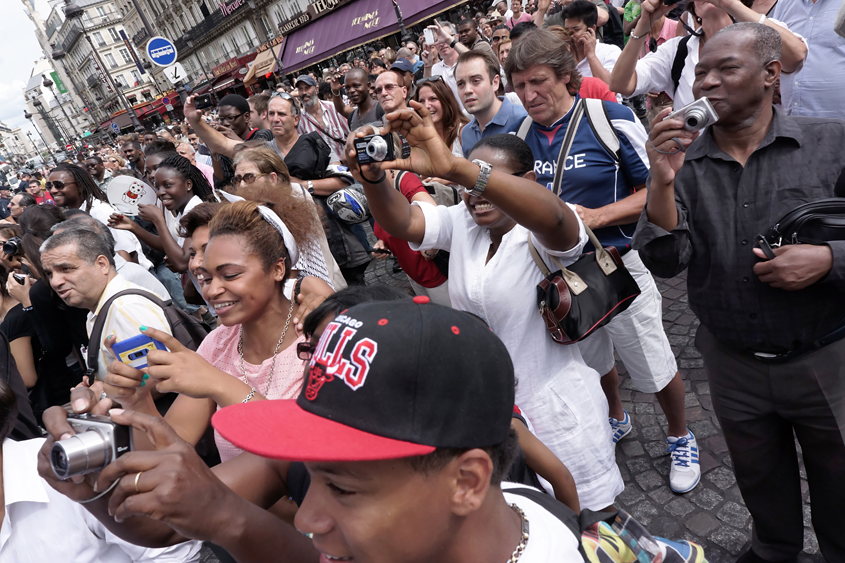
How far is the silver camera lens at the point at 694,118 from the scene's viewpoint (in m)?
1.61

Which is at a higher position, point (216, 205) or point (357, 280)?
point (216, 205)

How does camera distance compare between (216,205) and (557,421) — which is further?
(216,205)

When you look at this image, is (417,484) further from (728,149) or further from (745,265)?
(728,149)

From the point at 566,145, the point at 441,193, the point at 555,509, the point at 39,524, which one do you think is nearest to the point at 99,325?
the point at 39,524

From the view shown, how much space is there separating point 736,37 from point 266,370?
2212 mm

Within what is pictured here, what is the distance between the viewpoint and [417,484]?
0.94 m

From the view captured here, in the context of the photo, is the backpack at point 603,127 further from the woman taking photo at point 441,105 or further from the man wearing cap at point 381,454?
the man wearing cap at point 381,454

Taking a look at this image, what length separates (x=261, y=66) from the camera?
115 feet

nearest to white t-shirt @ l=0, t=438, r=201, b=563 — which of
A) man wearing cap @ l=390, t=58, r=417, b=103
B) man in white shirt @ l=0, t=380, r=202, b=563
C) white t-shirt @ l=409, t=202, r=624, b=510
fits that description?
man in white shirt @ l=0, t=380, r=202, b=563

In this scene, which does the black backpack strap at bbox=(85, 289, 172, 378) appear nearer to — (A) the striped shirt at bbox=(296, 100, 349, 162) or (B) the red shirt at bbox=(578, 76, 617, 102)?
(B) the red shirt at bbox=(578, 76, 617, 102)

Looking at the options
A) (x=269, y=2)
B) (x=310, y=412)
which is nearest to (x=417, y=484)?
(x=310, y=412)

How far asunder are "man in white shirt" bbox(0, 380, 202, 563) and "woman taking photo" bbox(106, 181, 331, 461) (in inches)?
14.7

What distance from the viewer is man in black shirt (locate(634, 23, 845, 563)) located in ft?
5.58

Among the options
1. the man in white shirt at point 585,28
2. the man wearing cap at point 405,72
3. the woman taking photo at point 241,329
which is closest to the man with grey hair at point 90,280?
the woman taking photo at point 241,329
